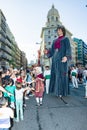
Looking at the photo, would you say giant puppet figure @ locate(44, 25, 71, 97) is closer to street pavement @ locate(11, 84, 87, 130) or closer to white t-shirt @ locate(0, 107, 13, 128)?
street pavement @ locate(11, 84, 87, 130)

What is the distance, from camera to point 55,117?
719 centimetres

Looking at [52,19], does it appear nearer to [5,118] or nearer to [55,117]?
[55,117]

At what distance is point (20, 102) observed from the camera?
24.9 feet

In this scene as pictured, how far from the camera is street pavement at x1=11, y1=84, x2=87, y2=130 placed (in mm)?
6363

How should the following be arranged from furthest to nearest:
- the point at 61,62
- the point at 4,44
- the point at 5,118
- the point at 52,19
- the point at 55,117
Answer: the point at 52,19
the point at 4,44
the point at 61,62
the point at 55,117
the point at 5,118

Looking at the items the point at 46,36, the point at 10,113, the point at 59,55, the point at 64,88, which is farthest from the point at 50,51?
the point at 46,36

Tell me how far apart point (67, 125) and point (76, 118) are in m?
0.66

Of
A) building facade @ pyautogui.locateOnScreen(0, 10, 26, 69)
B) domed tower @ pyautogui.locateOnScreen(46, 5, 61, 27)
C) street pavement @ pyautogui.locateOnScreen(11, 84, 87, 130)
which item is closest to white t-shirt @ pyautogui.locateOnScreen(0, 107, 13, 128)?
street pavement @ pyautogui.locateOnScreen(11, 84, 87, 130)

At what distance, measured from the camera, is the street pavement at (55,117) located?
6.36 metres

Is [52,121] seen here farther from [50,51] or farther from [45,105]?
[50,51]

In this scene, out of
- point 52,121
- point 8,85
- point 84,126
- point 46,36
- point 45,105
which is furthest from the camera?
point 46,36

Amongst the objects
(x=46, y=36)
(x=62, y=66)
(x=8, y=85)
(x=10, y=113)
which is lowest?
(x=10, y=113)

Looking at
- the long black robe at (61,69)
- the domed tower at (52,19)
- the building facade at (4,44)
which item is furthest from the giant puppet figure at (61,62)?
the domed tower at (52,19)

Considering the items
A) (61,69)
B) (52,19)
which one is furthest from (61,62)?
(52,19)
